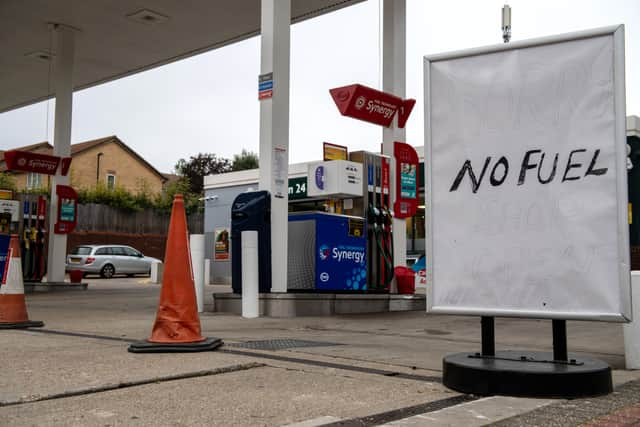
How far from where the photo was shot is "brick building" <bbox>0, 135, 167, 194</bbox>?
50.4 meters

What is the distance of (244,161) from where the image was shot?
72.5m

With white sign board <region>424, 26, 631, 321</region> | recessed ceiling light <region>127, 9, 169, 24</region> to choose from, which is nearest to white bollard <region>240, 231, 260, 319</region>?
white sign board <region>424, 26, 631, 321</region>

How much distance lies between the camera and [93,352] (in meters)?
5.32

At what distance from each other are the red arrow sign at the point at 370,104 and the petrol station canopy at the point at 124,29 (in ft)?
12.7

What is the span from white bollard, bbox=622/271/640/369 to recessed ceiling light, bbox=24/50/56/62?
1731 cm

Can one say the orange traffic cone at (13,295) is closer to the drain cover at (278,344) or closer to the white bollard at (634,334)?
the drain cover at (278,344)

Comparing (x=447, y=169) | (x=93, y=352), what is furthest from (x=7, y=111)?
(x=447, y=169)

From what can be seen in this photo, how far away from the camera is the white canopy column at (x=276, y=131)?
978cm

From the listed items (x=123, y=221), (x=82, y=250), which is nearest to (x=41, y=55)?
(x=82, y=250)

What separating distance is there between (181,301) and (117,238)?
31505 mm

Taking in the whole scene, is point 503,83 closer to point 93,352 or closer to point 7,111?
point 93,352

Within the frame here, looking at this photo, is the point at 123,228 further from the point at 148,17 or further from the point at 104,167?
the point at 148,17

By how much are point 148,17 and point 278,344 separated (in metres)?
11.8

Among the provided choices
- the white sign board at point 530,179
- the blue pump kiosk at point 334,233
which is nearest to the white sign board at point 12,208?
the blue pump kiosk at point 334,233
